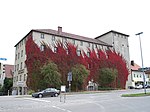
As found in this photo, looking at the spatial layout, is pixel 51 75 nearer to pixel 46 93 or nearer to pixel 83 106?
pixel 46 93

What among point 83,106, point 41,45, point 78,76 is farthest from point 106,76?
point 83,106

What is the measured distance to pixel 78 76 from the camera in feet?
138

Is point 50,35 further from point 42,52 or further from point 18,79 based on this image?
point 18,79

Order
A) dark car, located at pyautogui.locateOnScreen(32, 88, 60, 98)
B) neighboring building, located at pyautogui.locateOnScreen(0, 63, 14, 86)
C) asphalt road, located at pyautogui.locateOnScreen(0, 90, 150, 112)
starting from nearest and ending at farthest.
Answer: asphalt road, located at pyautogui.locateOnScreen(0, 90, 150, 112), dark car, located at pyautogui.locateOnScreen(32, 88, 60, 98), neighboring building, located at pyautogui.locateOnScreen(0, 63, 14, 86)

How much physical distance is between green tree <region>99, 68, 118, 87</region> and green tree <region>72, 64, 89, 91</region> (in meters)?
7.24

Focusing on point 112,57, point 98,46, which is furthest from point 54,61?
point 112,57

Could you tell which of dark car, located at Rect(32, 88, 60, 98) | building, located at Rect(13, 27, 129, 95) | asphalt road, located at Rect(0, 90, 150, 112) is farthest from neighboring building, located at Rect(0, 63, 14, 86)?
asphalt road, located at Rect(0, 90, 150, 112)

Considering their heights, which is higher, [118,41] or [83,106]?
[118,41]

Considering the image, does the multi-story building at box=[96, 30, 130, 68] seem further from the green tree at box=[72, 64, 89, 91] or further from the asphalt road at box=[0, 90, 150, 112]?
the asphalt road at box=[0, 90, 150, 112]

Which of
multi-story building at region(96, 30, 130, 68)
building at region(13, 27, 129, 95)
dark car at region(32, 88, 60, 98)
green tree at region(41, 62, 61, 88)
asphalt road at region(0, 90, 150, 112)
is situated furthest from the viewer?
multi-story building at region(96, 30, 130, 68)

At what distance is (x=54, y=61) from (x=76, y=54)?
6840 mm

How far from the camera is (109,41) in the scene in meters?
57.5

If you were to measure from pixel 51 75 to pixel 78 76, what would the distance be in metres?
6.80

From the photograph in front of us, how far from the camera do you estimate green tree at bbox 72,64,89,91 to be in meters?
42.1
